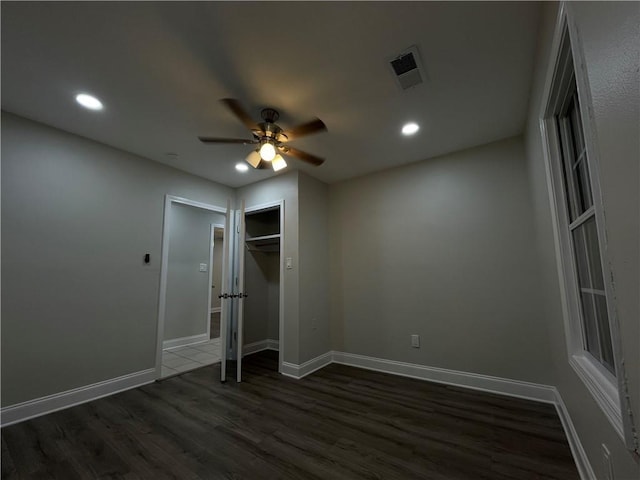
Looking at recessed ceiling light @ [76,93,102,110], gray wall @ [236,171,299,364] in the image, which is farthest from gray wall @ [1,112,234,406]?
gray wall @ [236,171,299,364]

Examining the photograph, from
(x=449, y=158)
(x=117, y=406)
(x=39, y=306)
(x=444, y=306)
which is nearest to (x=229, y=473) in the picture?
(x=117, y=406)

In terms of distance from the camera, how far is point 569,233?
1.66 metres

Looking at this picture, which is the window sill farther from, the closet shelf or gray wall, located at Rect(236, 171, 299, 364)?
the closet shelf

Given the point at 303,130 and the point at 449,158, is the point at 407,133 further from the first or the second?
the point at 303,130

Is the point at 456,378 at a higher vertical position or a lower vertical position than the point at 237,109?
lower

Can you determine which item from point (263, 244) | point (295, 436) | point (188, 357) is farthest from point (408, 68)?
point (188, 357)

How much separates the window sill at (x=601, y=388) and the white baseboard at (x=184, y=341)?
5131 millimetres

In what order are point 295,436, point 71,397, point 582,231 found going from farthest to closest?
point 71,397, point 295,436, point 582,231

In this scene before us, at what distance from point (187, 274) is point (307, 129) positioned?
3.95 metres

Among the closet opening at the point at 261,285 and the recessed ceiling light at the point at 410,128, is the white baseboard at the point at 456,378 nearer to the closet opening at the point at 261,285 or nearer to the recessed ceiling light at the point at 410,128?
the closet opening at the point at 261,285

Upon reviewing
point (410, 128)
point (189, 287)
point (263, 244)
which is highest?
point (410, 128)

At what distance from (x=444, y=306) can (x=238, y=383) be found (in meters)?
2.52

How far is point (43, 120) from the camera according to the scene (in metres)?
2.46

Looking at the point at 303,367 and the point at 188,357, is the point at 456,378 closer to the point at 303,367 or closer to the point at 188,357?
the point at 303,367
